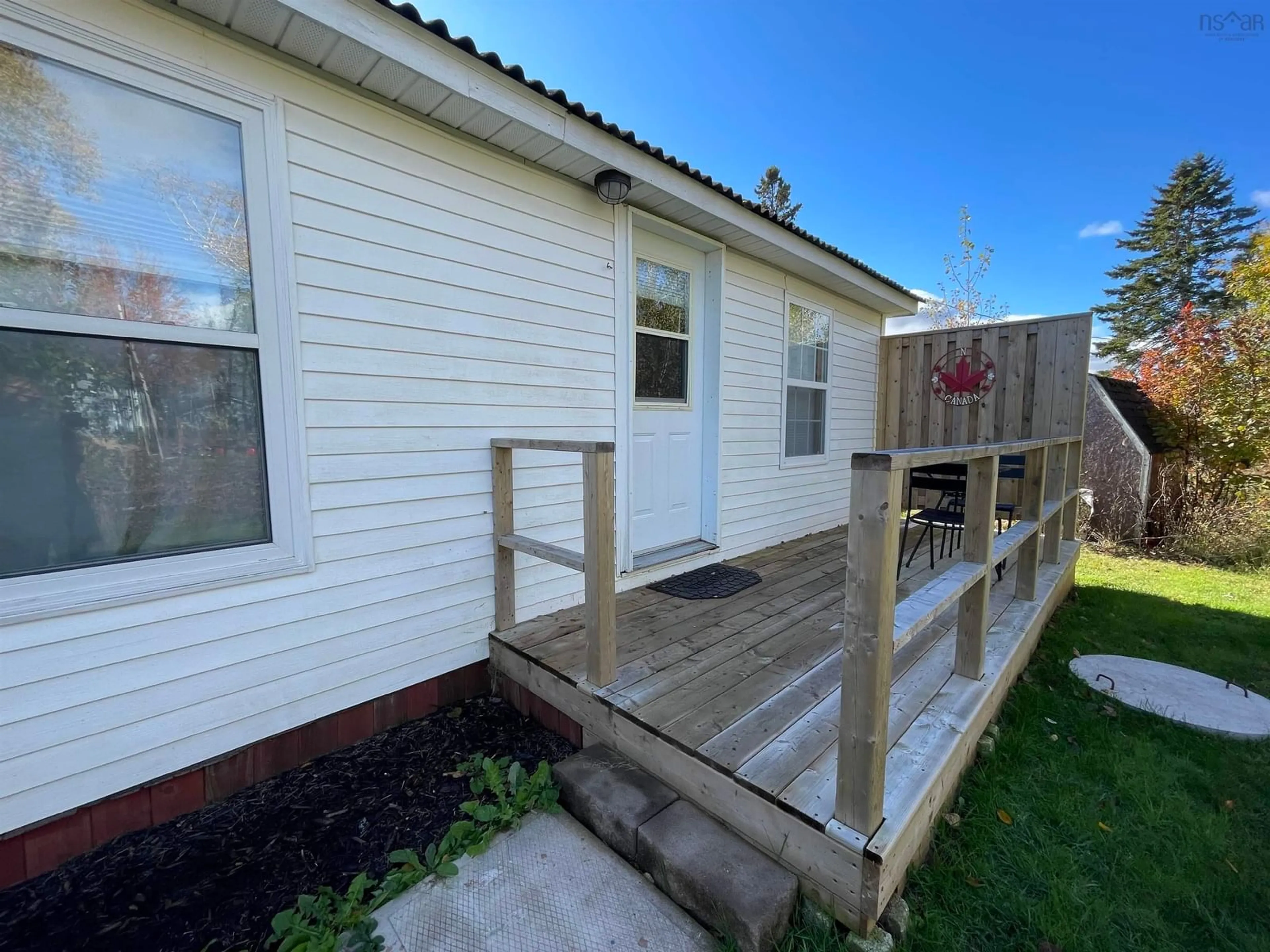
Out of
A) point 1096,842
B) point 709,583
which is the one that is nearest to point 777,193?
point 709,583

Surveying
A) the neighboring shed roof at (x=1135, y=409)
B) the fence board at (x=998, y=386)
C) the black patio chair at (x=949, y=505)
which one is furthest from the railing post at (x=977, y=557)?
the neighboring shed roof at (x=1135, y=409)

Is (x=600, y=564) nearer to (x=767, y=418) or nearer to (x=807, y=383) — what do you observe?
(x=767, y=418)

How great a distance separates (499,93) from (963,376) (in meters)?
5.41

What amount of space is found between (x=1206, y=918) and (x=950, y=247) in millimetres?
12467

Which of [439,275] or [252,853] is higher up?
[439,275]

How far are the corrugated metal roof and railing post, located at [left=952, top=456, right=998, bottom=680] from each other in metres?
2.34

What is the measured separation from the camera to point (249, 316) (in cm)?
189

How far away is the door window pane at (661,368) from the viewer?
3502mm

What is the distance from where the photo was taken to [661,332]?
3627mm

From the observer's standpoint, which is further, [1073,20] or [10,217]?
[1073,20]

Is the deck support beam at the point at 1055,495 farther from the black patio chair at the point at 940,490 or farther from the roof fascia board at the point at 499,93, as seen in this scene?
the roof fascia board at the point at 499,93

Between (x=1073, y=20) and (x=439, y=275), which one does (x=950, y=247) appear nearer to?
(x=1073, y=20)

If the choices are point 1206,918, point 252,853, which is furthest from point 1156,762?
point 252,853

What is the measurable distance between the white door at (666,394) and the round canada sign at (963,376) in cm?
345
